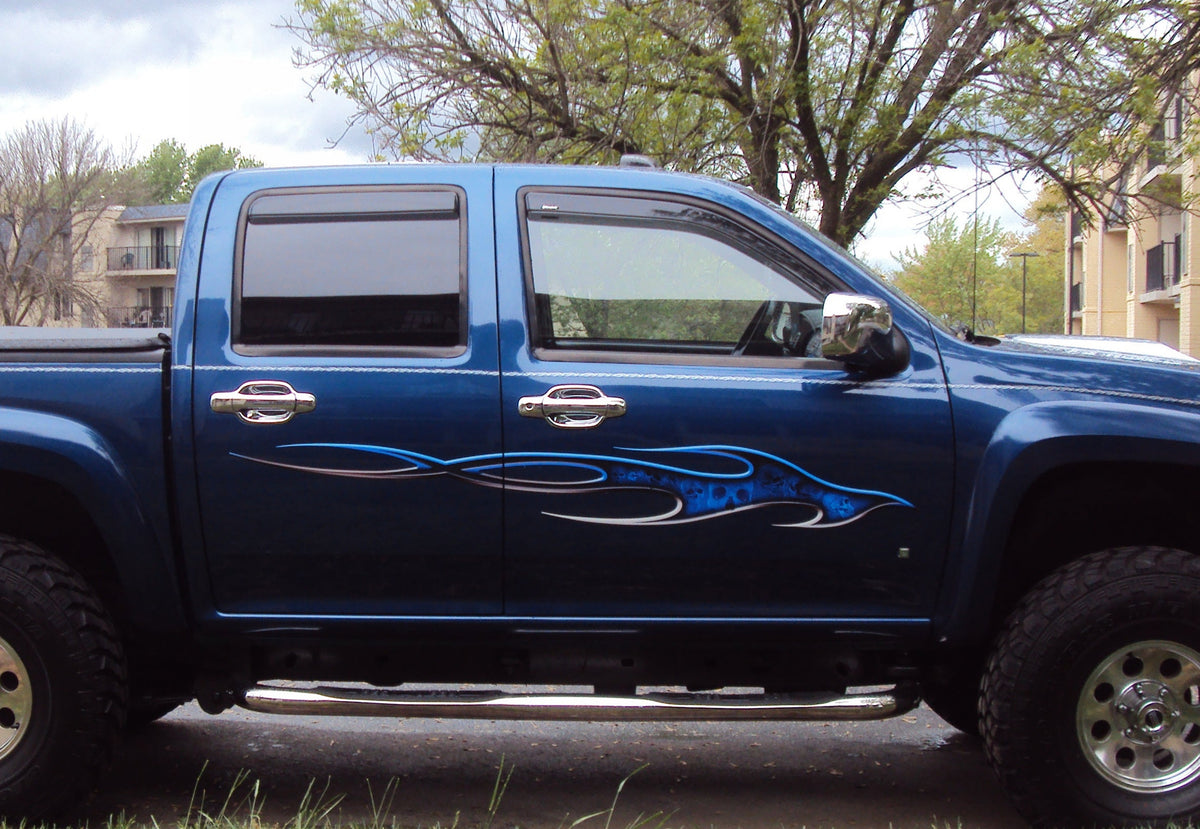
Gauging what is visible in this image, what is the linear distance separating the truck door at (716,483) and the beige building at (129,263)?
40.9 meters

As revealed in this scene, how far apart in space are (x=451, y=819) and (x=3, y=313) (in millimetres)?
41781

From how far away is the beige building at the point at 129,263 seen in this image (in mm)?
44000

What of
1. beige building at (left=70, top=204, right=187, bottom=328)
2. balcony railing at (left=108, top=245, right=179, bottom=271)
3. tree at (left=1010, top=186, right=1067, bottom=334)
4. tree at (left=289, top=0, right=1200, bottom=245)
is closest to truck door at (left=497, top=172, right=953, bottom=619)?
tree at (left=289, top=0, right=1200, bottom=245)

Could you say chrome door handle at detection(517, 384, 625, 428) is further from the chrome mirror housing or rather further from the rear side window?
the chrome mirror housing

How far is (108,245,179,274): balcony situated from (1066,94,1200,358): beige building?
36.6 m

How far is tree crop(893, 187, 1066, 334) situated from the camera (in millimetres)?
35812

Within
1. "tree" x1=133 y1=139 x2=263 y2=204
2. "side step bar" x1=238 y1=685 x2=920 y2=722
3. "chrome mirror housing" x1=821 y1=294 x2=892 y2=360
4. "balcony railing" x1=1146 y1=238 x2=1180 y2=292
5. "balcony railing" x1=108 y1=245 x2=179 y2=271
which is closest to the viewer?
"chrome mirror housing" x1=821 y1=294 x2=892 y2=360

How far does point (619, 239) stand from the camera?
3861 millimetres

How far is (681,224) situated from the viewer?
3.84m

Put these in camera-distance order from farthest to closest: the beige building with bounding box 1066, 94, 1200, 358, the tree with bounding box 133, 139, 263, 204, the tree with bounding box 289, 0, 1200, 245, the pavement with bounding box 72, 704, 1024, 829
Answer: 1. the tree with bounding box 133, 139, 263, 204
2. the beige building with bounding box 1066, 94, 1200, 358
3. the tree with bounding box 289, 0, 1200, 245
4. the pavement with bounding box 72, 704, 1024, 829

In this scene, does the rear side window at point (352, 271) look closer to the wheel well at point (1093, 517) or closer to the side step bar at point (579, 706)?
the side step bar at point (579, 706)

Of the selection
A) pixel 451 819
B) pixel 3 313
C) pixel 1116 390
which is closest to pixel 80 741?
pixel 451 819

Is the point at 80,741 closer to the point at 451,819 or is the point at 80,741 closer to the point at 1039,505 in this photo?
the point at 451,819

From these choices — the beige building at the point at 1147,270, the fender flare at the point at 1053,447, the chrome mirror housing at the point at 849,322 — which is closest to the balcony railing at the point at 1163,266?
the beige building at the point at 1147,270
